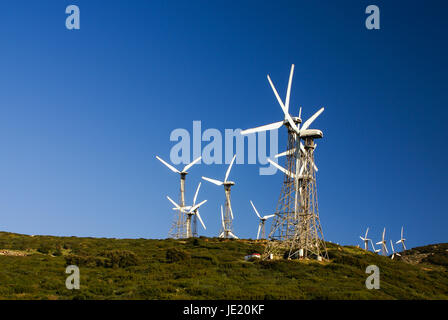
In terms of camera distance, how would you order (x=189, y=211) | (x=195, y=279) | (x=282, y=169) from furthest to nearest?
(x=189, y=211) < (x=282, y=169) < (x=195, y=279)

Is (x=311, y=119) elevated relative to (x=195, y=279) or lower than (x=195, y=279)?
elevated

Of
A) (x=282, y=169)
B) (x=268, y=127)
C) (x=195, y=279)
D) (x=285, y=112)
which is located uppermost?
(x=285, y=112)

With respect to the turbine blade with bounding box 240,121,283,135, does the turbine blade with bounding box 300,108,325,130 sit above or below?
above

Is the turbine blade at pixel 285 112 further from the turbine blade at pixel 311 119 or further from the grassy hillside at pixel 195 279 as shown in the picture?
the grassy hillside at pixel 195 279

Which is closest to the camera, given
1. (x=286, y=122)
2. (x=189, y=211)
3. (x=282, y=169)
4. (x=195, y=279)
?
(x=195, y=279)

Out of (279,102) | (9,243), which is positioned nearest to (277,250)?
(279,102)

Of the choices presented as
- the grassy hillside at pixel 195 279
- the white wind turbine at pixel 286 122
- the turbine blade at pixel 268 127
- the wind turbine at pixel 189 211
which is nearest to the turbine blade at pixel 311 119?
the white wind turbine at pixel 286 122

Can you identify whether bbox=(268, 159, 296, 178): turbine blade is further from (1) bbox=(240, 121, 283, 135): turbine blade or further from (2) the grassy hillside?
(2) the grassy hillside

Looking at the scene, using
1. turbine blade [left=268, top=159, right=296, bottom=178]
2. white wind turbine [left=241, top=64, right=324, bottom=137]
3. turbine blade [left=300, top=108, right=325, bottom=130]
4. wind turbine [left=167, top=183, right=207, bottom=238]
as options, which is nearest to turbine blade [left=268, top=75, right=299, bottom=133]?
white wind turbine [left=241, top=64, right=324, bottom=137]

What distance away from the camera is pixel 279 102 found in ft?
173

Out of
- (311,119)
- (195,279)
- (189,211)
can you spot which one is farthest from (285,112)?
(189,211)

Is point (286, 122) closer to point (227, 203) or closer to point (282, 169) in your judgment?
point (282, 169)
